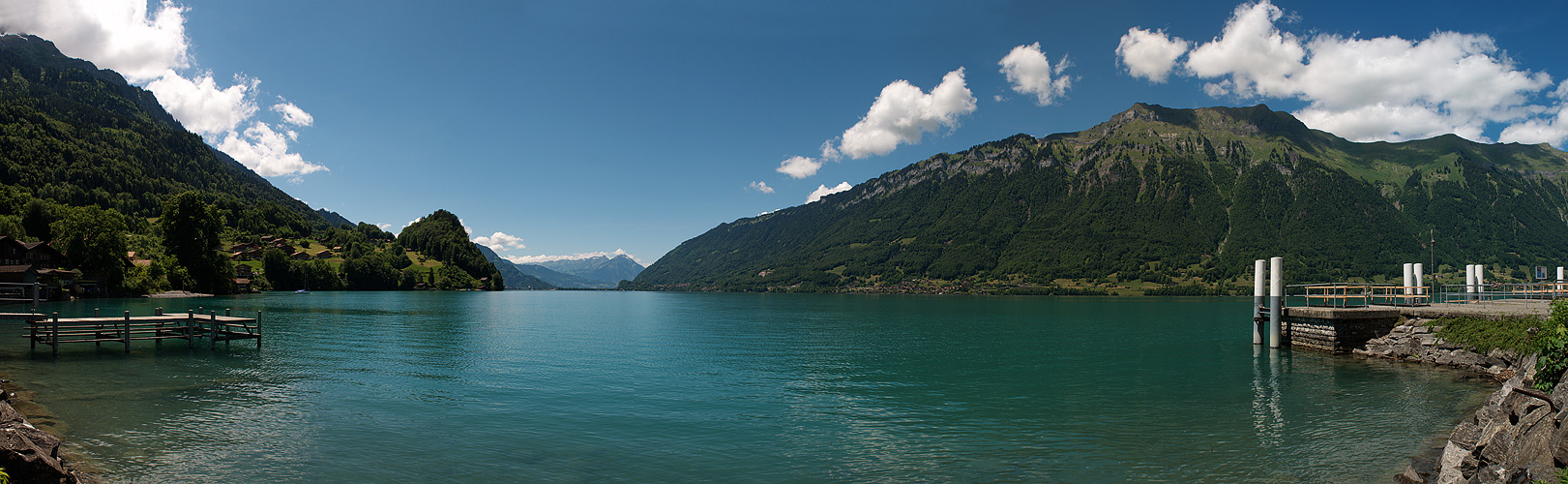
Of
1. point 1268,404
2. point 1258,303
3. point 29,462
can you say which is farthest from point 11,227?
point 1258,303

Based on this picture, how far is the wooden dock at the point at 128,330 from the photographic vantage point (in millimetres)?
33456

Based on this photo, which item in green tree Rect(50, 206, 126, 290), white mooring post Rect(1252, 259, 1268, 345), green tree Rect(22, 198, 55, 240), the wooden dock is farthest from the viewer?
green tree Rect(22, 198, 55, 240)

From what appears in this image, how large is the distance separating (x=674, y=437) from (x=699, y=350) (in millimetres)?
24653

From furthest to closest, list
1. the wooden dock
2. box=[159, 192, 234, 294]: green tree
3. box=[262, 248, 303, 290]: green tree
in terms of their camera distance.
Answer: box=[262, 248, 303, 290]: green tree, box=[159, 192, 234, 294]: green tree, the wooden dock

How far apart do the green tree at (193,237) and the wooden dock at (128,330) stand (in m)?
76.6

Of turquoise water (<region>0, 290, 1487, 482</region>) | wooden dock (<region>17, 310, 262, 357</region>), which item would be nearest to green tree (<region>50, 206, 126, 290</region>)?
wooden dock (<region>17, 310, 262, 357</region>)

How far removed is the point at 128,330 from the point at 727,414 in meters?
34.0

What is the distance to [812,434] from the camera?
58.9ft

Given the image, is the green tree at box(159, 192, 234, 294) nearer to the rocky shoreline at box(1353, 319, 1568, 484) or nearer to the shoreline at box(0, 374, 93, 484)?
the shoreline at box(0, 374, 93, 484)

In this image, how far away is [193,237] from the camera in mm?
102875

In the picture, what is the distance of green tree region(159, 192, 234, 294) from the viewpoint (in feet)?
331

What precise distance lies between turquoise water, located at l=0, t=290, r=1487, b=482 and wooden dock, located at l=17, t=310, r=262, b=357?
91 centimetres

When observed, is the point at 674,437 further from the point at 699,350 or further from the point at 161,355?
the point at 161,355

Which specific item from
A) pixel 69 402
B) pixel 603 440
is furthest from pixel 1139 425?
pixel 69 402
